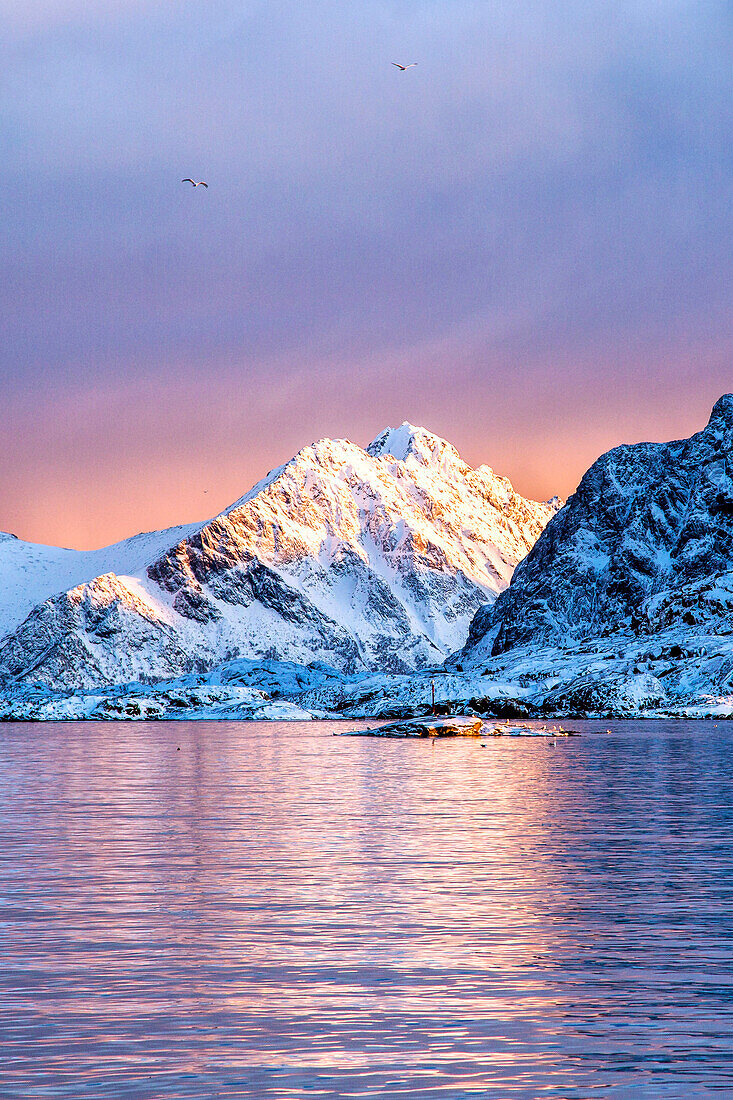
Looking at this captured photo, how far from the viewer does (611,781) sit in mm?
106625

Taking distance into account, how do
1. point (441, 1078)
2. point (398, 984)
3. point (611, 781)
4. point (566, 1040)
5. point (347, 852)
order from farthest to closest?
point (611, 781), point (347, 852), point (398, 984), point (566, 1040), point (441, 1078)

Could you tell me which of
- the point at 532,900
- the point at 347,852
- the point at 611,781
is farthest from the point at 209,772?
the point at 532,900

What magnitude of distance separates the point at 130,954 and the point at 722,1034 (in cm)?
1468

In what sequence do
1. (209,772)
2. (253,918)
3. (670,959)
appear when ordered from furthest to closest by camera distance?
(209,772), (253,918), (670,959)

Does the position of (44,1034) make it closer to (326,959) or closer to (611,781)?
(326,959)

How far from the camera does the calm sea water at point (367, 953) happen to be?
2191 centimetres

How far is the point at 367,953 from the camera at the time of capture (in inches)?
1284

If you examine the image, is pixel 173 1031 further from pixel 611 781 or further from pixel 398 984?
pixel 611 781

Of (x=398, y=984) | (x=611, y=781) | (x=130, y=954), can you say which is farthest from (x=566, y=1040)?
(x=611, y=781)

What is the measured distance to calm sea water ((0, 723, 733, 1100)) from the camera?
71.9ft

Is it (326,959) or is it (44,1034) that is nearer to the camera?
(44,1034)

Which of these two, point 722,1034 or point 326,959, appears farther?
point 326,959

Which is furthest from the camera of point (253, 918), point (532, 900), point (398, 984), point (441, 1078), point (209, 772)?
point (209, 772)

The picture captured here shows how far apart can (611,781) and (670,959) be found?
252 ft
